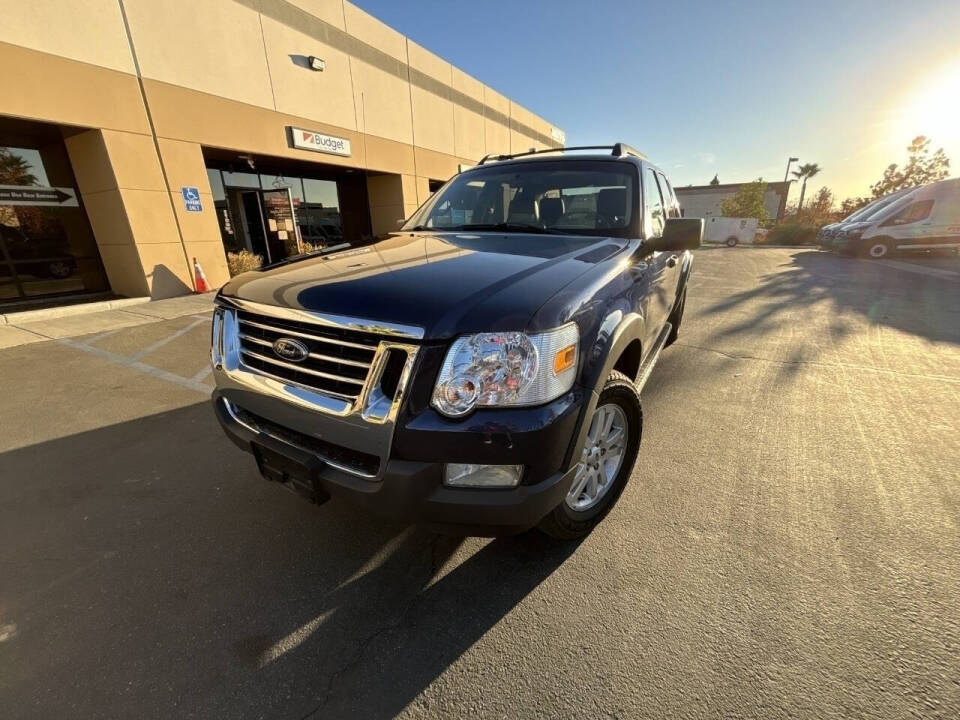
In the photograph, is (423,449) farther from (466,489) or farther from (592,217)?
(592,217)

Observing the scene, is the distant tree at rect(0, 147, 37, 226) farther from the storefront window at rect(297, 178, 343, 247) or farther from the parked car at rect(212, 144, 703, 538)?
the parked car at rect(212, 144, 703, 538)

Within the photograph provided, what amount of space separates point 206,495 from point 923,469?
15.2 ft

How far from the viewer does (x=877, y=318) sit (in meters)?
6.72

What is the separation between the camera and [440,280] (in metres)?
1.78

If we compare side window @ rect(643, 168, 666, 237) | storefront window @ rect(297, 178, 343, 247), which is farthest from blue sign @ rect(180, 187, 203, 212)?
side window @ rect(643, 168, 666, 237)

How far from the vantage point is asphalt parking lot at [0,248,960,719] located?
1.52 m

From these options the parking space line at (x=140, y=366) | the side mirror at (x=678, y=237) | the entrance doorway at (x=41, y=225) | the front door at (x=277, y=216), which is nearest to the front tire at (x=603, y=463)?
the side mirror at (x=678, y=237)

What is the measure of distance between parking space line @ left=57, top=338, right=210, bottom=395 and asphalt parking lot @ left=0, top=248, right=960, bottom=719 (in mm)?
797

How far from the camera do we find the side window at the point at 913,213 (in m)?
14.4

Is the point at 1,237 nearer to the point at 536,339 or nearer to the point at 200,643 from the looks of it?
the point at 200,643

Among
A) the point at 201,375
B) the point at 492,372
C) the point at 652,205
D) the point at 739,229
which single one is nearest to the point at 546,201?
the point at 652,205

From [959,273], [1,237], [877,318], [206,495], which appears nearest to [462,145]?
[1,237]

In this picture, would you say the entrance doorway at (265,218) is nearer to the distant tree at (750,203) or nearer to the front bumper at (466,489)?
the front bumper at (466,489)

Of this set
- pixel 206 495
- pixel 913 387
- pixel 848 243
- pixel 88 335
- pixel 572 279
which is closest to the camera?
pixel 572 279
